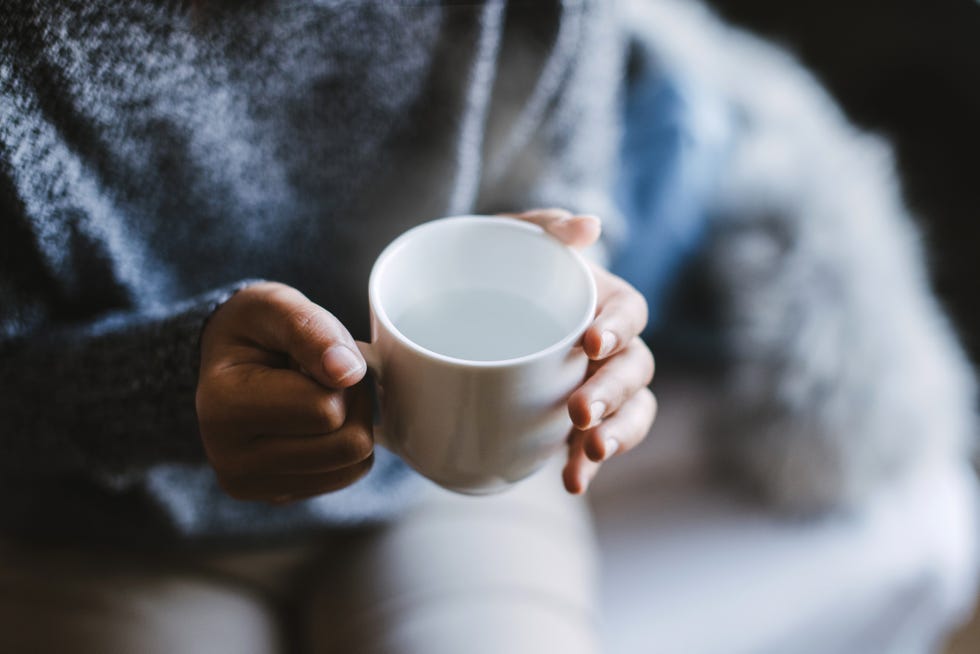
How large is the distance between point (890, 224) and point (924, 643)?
483 mm

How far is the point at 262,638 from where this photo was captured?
24.6 inches

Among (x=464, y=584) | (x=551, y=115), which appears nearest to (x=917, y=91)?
(x=551, y=115)

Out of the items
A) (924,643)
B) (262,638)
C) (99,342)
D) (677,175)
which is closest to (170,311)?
(99,342)

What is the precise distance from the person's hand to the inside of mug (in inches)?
0.6

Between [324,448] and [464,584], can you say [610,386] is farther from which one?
[464,584]

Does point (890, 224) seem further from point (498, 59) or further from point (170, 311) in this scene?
point (170, 311)

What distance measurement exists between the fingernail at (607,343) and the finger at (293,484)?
0.13 m

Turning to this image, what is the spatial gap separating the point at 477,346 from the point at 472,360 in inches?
0.8

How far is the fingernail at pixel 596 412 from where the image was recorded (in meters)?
0.38

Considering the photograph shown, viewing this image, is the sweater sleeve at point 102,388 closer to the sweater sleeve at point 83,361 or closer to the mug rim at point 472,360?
the sweater sleeve at point 83,361

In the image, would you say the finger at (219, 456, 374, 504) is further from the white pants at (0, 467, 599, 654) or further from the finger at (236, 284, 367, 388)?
the white pants at (0, 467, 599, 654)

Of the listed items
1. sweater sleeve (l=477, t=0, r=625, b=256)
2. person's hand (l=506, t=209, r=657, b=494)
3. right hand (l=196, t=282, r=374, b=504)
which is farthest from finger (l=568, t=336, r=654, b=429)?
sweater sleeve (l=477, t=0, r=625, b=256)

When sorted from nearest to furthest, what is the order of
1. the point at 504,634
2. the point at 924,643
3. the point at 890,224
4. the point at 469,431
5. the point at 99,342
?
1. the point at 469,431
2. the point at 99,342
3. the point at 504,634
4. the point at 890,224
5. the point at 924,643

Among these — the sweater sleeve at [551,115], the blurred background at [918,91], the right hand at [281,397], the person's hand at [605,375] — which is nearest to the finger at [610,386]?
the person's hand at [605,375]
